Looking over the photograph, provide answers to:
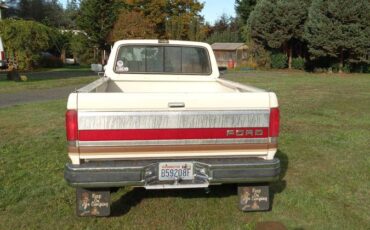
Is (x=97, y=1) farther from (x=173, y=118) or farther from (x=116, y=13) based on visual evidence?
(x=173, y=118)

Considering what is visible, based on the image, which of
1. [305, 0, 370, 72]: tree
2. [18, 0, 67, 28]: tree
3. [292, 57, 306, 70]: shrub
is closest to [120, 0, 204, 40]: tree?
[292, 57, 306, 70]: shrub

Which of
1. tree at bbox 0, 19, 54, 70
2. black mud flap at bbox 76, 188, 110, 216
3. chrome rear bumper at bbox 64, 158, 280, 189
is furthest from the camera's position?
tree at bbox 0, 19, 54, 70

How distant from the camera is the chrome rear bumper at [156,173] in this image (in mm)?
3951

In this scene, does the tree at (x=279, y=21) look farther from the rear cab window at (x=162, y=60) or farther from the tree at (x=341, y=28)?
the rear cab window at (x=162, y=60)

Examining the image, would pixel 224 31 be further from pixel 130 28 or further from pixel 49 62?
pixel 49 62

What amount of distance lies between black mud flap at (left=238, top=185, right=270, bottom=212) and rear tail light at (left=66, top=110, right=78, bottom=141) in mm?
1799

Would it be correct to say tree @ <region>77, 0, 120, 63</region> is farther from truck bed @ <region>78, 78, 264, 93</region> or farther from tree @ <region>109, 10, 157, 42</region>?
truck bed @ <region>78, 78, 264, 93</region>

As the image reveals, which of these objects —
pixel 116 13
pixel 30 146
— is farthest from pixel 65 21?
pixel 30 146

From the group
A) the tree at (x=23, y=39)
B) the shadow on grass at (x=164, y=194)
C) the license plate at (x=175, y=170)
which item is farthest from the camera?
the tree at (x=23, y=39)

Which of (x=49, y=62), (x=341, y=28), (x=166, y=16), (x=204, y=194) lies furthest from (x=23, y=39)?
(x=166, y=16)

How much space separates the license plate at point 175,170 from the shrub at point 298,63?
112ft

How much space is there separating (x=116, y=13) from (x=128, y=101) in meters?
47.9

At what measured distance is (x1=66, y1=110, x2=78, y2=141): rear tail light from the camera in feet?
12.6

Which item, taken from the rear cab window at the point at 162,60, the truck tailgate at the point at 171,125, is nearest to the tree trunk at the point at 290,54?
the rear cab window at the point at 162,60
